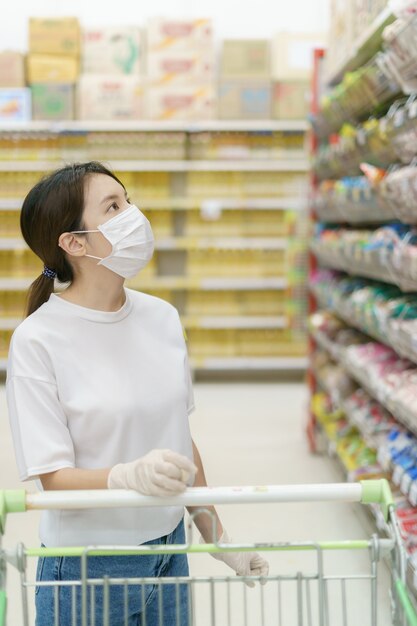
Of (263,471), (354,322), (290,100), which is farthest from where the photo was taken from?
(290,100)

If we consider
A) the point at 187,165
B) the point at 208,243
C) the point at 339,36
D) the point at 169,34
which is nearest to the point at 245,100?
the point at 187,165

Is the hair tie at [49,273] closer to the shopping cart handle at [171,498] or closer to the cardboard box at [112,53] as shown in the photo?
the shopping cart handle at [171,498]

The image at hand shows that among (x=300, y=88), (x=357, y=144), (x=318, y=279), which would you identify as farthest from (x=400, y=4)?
(x=300, y=88)

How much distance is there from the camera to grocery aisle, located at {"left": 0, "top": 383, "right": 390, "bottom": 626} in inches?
130

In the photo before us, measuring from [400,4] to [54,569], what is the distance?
228 cm

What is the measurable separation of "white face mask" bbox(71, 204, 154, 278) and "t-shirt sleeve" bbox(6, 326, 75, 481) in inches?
11.3

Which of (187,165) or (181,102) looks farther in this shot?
(187,165)

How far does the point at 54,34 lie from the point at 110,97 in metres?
0.75

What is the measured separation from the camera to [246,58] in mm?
7746

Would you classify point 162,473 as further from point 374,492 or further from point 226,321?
point 226,321

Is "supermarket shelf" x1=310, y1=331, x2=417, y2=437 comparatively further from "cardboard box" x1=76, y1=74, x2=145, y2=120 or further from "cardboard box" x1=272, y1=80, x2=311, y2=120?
"cardboard box" x1=76, y1=74, x2=145, y2=120

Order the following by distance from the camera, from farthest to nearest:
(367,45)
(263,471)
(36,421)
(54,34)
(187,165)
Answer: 1. (187,165)
2. (54,34)
3. (263,471)
4. (367,45)
5. (36,421)

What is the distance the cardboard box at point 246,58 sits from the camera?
7.70 meters

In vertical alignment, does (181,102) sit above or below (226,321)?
above
